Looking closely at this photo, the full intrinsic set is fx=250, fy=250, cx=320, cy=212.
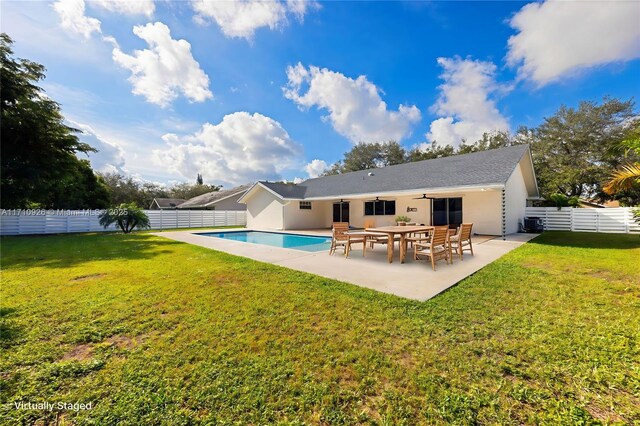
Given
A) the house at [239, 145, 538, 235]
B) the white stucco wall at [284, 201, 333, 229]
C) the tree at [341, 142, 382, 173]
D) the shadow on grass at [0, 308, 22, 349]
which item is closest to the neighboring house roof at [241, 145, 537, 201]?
the house at [239, 145, 538, 235]

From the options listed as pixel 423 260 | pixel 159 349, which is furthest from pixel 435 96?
pixel 159 349

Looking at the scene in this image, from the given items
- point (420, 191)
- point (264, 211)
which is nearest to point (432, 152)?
point (420, 191)

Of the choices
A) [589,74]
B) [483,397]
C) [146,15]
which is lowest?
[483,397]

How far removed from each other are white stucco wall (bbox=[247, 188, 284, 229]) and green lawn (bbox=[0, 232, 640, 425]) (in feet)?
45.5

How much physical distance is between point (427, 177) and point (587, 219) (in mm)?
9784

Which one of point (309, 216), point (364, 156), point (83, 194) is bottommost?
point (309, 216)

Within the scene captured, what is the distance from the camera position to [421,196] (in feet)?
49.1

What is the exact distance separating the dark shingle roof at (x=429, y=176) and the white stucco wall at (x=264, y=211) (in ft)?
3.49

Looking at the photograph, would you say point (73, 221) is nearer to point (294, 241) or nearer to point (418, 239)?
point (294, 241)

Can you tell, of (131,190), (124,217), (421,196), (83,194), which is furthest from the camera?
(131,190)

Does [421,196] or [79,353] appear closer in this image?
[79,353]

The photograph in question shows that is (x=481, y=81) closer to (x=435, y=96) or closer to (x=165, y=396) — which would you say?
(x=435, y=96)

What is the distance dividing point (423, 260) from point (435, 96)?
16334 mm

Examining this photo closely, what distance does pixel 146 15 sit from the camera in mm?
8617
